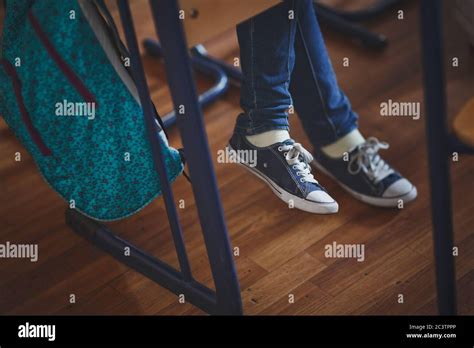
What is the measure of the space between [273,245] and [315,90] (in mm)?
312

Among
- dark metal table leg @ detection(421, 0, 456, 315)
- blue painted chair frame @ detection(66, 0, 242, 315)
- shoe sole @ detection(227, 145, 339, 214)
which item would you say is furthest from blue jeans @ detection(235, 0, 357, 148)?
dark metal table leg @ detection(421, 0, 456, 315)

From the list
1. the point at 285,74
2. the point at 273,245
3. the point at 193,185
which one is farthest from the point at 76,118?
the point at 273,245

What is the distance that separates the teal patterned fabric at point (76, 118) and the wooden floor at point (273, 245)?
18 cm

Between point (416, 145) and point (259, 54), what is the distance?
59cm

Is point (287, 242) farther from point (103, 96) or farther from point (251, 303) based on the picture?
point (103, 96)

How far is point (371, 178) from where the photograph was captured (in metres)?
1.89

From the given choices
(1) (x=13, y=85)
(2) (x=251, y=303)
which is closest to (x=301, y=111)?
(2) (x=251, y=303)

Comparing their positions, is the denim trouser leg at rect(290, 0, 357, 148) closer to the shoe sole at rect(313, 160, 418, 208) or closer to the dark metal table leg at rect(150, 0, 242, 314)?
the shoe sole at rect(313, 160, 418, 208)

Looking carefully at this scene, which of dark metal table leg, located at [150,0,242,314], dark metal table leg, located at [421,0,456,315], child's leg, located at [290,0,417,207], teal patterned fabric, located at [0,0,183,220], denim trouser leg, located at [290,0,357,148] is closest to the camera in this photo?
dark metal table leg, located at [421,0,456,315]

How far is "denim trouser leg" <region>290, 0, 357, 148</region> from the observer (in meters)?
1.70

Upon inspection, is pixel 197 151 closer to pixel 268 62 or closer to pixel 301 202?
pixel 268 62

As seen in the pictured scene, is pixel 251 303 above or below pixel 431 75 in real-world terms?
below

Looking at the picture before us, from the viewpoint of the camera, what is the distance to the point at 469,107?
51.6 inches

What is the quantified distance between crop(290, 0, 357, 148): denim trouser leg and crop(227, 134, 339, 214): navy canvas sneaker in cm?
12
